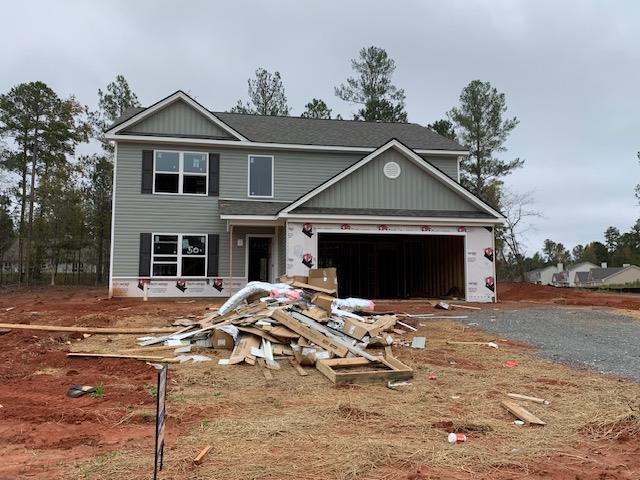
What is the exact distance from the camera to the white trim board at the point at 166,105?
56.8ft

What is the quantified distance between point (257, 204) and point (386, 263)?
6869mm

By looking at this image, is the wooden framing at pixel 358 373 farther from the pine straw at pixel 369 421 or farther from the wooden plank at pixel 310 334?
the wooden plank at pixel 310 334

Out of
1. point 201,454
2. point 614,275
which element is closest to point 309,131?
point 201,454

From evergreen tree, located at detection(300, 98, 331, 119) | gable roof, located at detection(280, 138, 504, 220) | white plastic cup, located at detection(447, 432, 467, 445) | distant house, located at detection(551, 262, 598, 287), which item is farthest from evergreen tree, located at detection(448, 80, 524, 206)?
distant house, located at detection(551, 262, 598, 287)

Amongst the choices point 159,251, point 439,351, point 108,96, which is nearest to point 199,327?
point 439,351

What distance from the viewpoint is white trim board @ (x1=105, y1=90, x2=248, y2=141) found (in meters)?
17.3

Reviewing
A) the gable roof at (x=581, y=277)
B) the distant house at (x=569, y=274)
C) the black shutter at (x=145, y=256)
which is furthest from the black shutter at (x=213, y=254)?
the gable roof at (x=581, y=277)

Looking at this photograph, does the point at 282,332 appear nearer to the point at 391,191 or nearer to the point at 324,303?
the point at 324,303

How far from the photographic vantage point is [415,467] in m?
3.67

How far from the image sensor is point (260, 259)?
61.4ft

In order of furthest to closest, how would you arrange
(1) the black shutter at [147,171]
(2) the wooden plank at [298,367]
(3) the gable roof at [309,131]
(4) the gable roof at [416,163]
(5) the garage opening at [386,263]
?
(5) the garage opening at [386,263], (3) the gable roof at [309,131], (1) the black shutter at [147,171], (4) the gable roof at [416,163], (2) the wooden plank at [298,367]

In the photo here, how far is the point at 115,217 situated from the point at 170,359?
11256mm

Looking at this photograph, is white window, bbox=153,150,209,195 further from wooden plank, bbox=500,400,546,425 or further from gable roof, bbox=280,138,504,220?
wooden plank, bbox=500,400,546,425

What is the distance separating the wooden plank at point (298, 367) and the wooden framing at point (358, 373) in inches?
8.9
